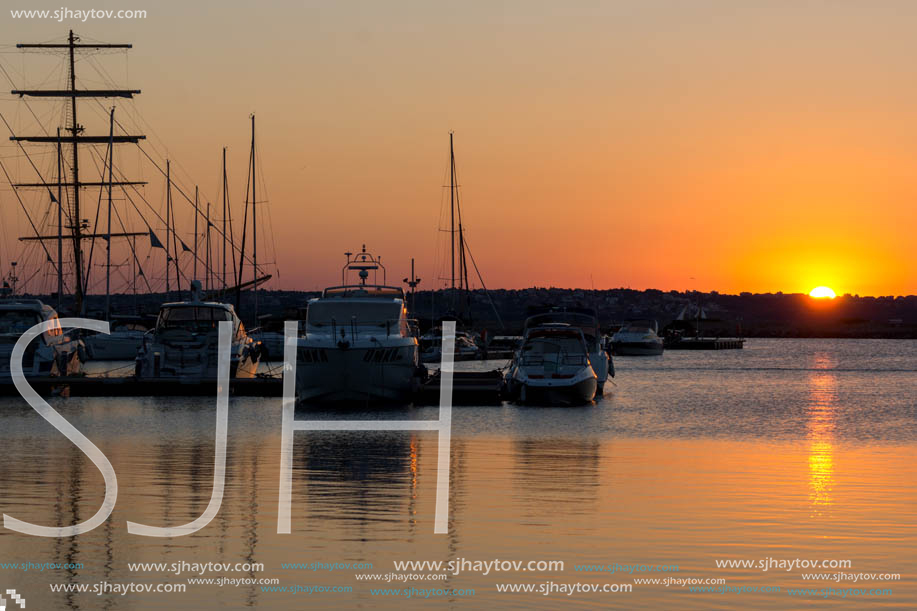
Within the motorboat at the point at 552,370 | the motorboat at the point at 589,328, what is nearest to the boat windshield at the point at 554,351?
the motorboat at the point at 552,370

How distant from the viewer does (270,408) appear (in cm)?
3578

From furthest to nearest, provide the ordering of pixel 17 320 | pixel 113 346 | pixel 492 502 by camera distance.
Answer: pixel 113 346, pixel 17 320, pixel 492 502

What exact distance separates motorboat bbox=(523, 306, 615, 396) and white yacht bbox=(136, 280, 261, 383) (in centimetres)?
1050

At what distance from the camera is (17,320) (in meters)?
39.7

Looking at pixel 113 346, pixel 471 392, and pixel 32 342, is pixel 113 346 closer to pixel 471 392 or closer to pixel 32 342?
pixel 32 342

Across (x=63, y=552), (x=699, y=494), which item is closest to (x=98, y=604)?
(x=63, y=552)

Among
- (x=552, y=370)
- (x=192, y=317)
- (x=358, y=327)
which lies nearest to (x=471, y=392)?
(x=552, y=370)

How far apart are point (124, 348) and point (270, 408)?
130 ft

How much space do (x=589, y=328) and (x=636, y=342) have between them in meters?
46.3

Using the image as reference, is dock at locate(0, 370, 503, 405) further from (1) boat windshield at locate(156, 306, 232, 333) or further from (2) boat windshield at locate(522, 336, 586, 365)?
(1) boat windshield at locate(156, 306, 232, 333)

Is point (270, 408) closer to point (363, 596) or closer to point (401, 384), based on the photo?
point (401, 384)

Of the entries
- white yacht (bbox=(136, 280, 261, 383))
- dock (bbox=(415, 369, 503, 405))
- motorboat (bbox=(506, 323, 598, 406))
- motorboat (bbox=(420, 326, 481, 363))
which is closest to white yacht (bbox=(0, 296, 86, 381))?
white yacht (bbox=(136, 280, 261, 383))

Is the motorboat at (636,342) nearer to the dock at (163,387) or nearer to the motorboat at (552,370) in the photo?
the motorboat at (552,370)

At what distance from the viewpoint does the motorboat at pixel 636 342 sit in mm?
93875
